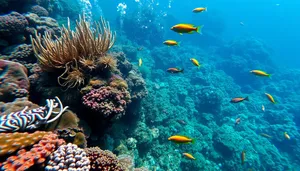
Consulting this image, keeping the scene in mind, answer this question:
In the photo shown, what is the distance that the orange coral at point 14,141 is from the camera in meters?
2.11

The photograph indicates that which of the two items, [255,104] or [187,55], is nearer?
[255,104]

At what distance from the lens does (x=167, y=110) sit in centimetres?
1067

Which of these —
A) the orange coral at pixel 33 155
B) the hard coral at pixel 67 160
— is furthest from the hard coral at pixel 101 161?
the orange coral at pixel 33 155

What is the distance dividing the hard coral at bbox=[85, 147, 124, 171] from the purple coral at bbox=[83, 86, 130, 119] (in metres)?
0.70

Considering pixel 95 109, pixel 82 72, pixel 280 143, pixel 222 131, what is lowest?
pixel 280 143

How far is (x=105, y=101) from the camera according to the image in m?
3.42

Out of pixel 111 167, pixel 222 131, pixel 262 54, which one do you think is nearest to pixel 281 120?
pixel 222 131

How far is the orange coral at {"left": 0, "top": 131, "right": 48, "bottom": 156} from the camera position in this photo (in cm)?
211

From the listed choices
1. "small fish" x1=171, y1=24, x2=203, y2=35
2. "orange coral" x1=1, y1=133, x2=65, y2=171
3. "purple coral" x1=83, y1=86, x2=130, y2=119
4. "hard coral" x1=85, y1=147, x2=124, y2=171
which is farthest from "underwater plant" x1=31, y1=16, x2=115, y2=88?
"small fish" x1=171, y1=24, x2=203, y2=35

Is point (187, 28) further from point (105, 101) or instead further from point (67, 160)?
point (67, 160)

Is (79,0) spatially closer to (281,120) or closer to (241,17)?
(281,120)

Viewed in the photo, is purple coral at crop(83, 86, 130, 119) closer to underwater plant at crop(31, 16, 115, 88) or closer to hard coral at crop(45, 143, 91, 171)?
underwater plant at crop(31, 16, 115, 88)

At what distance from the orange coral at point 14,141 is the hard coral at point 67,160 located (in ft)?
1.11

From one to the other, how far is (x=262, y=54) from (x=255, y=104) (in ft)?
45.0
